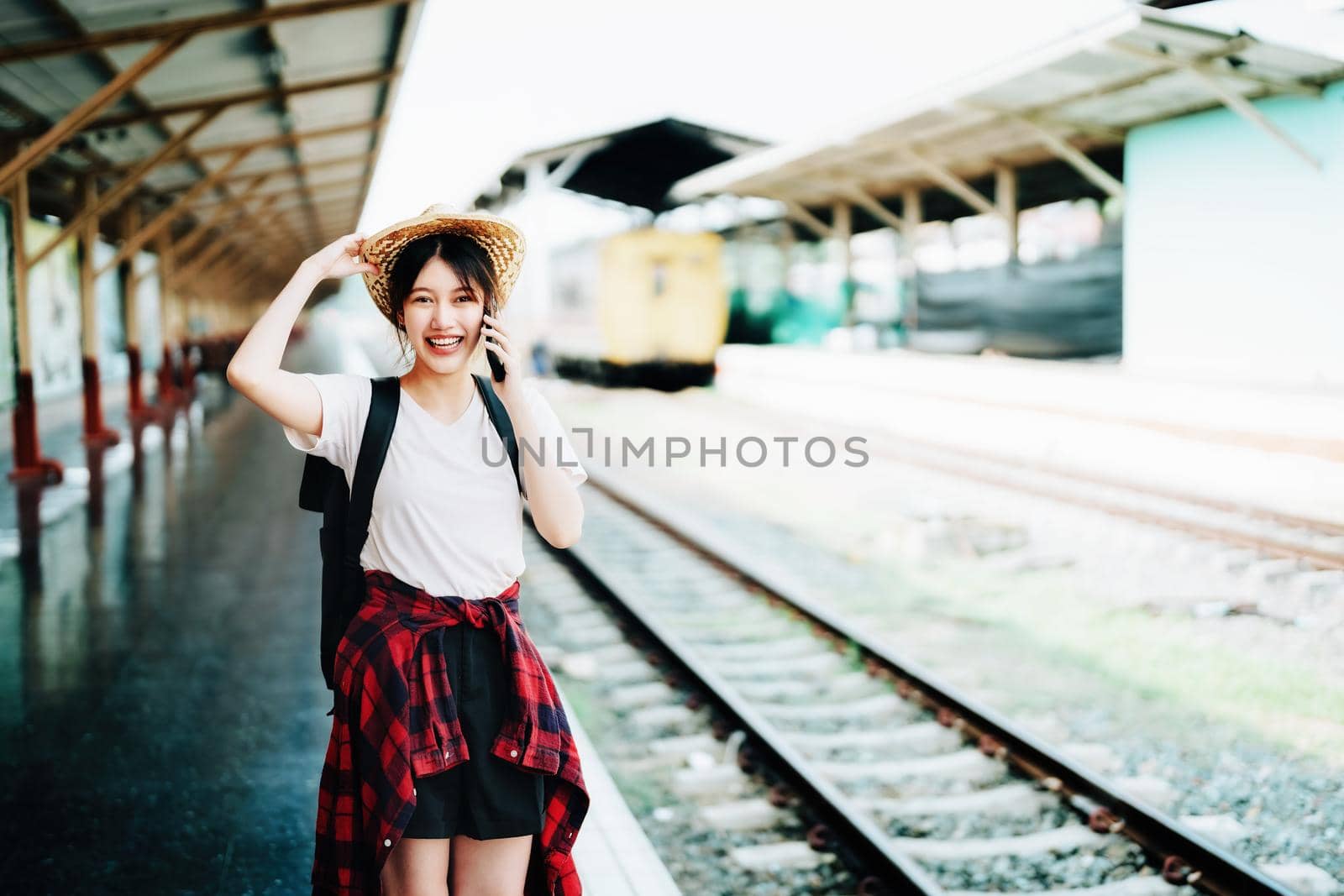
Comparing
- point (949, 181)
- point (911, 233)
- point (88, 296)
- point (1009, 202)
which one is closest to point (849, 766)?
point (88, 296)

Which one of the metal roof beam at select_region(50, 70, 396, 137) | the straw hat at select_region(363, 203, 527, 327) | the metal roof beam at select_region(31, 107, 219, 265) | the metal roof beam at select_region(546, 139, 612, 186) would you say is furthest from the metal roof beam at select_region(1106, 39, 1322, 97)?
the metal roof beam at select_region(546, 139, 612, 186)

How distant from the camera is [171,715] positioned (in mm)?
4465

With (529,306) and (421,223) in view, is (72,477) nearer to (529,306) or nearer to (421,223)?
(421,223)

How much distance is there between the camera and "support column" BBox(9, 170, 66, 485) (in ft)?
32.2

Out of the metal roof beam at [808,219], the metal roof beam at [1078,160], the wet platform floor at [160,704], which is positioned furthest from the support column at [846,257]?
the wet platform floor at [160,704]

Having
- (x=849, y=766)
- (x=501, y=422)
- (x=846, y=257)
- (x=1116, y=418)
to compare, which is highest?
(x=846, y=257)

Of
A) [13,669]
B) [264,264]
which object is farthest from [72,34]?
[264,264]

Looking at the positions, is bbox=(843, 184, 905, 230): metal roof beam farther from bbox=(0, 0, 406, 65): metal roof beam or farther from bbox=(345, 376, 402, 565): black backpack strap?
bbox=(345, 376, 402, 565): black backpack strap

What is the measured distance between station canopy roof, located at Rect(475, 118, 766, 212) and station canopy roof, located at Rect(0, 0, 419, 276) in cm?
541

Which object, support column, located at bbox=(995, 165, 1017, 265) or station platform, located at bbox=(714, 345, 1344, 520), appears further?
support column, located at bbox=(995, 165, 1017, 265)

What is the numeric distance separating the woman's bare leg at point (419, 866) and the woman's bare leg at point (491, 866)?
0.12 ft

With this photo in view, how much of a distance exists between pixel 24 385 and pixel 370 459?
9.64 metres

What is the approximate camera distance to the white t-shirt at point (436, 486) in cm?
197

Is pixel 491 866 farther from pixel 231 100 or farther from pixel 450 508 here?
pixel 231 100
